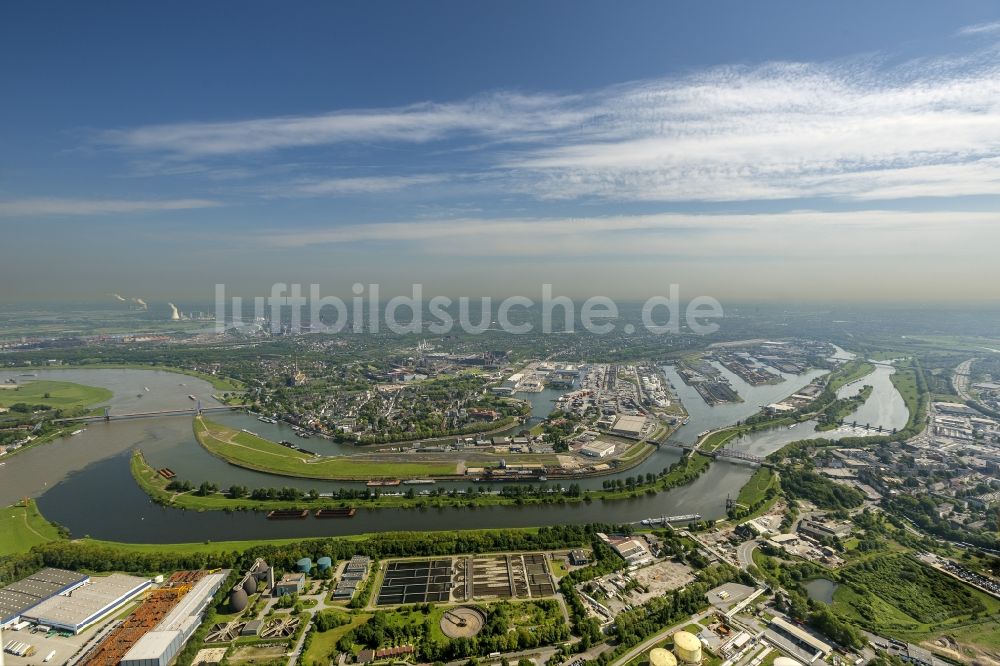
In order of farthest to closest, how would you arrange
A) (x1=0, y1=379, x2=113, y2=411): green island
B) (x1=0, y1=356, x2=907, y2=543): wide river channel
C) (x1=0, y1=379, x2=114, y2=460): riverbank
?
(x1=0, y1=379, x2=113, y2=411): green island, (x1=0, y1=379, x2=114, y2=460): riverbank, (x1=0, y1=356, x2=907, y2=543): wide river channel

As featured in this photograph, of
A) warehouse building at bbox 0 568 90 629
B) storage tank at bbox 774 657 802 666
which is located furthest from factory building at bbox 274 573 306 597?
storage tank at bbox 774 657 802 666

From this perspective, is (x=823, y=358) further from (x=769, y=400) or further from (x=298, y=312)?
(x=298, y=312)

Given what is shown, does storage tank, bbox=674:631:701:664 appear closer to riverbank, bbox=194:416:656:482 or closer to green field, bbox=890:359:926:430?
riverbank, bbox=194:416:656:482

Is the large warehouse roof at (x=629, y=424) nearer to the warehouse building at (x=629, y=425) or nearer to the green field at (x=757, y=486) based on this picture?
the warehouse building at (x=629, y=425)

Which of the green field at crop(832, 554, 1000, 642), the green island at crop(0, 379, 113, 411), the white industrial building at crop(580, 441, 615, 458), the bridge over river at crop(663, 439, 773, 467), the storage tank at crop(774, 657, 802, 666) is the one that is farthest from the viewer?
the green island at crop(0, 379, 113, 411)

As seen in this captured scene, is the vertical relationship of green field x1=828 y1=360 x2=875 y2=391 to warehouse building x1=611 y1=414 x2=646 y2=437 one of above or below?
above

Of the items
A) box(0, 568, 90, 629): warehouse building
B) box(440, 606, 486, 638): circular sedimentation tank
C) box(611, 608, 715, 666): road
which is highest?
box(0, 568, 90, 629): warehouse building

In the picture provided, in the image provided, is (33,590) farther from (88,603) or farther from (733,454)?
(733,454)

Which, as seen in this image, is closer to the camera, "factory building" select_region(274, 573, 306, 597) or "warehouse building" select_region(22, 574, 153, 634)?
"warehouse building" select_region(22, 574, 153, 634)

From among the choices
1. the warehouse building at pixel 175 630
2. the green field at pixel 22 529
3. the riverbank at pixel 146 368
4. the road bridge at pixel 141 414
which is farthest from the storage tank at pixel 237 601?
the riverbank at pixel 146 368
